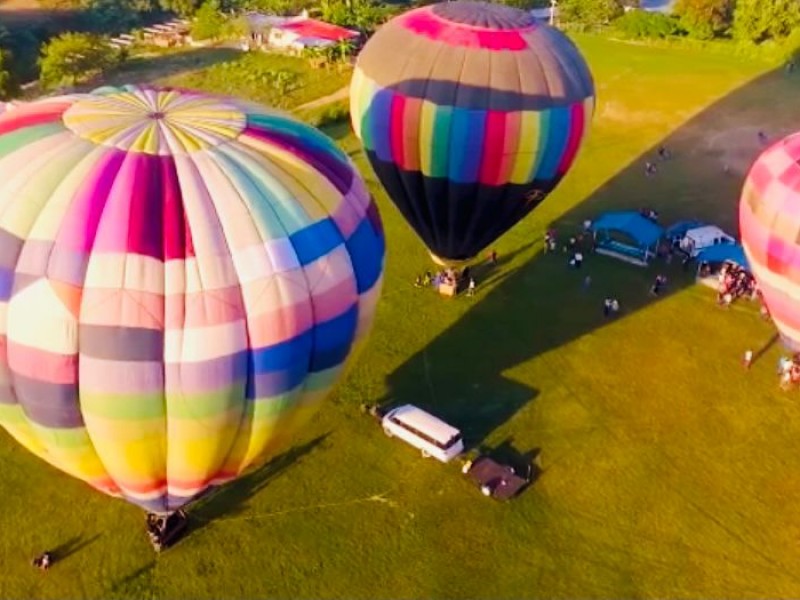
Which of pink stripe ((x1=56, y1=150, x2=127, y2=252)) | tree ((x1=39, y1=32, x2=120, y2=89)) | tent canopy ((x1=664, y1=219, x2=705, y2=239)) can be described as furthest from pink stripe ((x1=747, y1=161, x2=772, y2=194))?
tree ((x1=39, y1=32, x2=120, y2=89))

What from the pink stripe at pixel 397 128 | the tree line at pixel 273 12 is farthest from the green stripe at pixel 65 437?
the tree line at pixel 273 12

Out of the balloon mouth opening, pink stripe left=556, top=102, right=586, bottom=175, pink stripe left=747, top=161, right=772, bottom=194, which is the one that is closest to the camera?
pink stripe left=747, top=161, right=772, bottom=194

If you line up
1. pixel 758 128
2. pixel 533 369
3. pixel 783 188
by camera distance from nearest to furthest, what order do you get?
pixel 783 188, pixel 533 369, pixel 758 128

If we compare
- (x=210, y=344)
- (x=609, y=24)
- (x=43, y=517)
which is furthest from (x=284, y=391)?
(x=609, y=24)

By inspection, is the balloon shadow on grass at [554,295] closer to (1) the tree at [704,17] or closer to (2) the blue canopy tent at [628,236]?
(2) the blue canopy tent at [628,236]

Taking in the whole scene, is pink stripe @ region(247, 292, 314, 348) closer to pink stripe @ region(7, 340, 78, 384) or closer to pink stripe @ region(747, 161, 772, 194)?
pink stripe @ region(7, 340, 78, 384)

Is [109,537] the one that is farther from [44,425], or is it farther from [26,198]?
[26,198]
